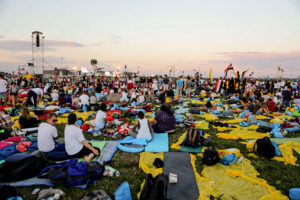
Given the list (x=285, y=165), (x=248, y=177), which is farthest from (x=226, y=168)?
(x=285, y=165)

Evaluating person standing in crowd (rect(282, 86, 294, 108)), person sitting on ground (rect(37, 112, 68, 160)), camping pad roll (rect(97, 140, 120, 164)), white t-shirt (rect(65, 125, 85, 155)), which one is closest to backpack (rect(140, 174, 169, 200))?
camping pad roll (rect(97, 140, 120, 164))

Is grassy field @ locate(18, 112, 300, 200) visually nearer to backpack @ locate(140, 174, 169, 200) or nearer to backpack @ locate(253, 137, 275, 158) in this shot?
backpack @ locate(253, 137, 275, 158)

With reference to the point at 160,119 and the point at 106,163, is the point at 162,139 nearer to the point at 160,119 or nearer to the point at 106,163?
the point at 160,119

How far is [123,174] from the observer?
4.15 m

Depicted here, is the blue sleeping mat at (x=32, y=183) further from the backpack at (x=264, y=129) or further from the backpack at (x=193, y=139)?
the backpack at (x=264, y=129)

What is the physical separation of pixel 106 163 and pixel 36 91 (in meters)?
9.13

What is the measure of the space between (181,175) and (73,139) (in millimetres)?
2735

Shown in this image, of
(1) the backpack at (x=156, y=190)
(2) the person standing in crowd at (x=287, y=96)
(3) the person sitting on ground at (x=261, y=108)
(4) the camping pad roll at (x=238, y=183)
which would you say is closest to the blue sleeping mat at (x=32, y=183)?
(1) the backpack at (x=156, y=190)

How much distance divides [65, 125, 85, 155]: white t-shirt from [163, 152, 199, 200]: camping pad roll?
87.6 inches

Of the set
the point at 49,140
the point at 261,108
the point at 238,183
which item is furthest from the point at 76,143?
the point at 261,108

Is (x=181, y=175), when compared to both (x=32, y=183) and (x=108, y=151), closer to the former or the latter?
(x=108, y=151)

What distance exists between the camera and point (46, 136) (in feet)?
15.1

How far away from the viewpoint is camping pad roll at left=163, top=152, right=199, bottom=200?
344cm

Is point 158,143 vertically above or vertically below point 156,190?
below
